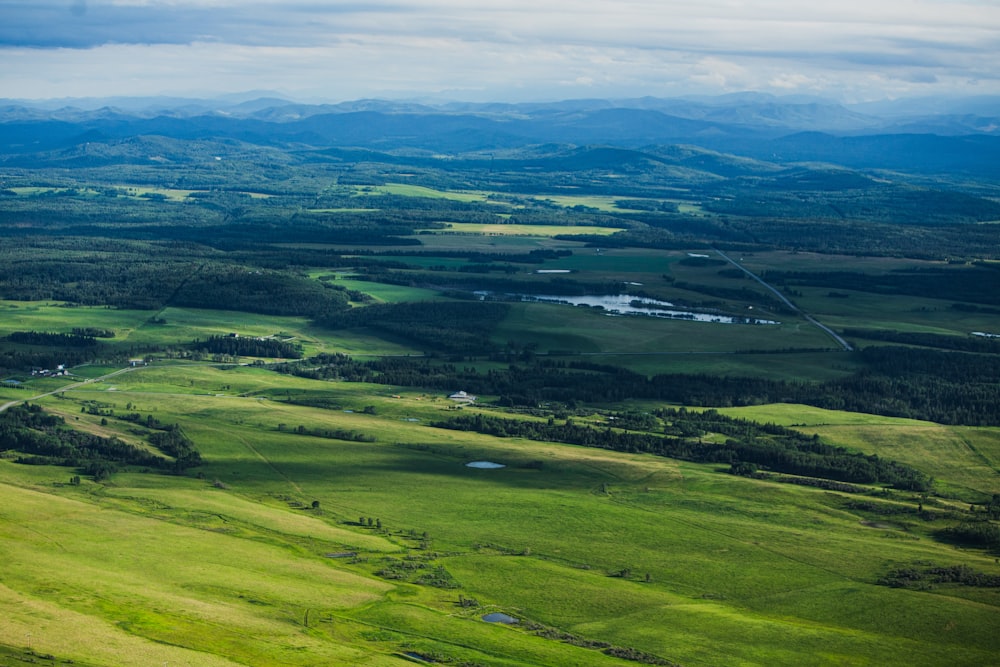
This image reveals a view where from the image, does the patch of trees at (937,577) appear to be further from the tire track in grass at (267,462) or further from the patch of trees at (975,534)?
the tire track in grass at (267,462)

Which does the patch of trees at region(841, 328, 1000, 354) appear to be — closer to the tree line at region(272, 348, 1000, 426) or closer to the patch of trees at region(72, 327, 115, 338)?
the tree line at region(272, 348, 1000, 426)

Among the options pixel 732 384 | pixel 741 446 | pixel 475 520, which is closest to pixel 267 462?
pixel 475 520

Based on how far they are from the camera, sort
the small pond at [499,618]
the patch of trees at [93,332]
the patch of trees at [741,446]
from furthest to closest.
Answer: the patch of trees at [93,332] < the patch of trees at [741,446] < the small pond at [499,618]

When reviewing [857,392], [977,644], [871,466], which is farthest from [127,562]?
[857,392]

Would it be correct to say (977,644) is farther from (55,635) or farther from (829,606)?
(55,635)

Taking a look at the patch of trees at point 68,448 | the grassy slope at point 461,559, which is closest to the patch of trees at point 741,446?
the grassy slope at point 461,559

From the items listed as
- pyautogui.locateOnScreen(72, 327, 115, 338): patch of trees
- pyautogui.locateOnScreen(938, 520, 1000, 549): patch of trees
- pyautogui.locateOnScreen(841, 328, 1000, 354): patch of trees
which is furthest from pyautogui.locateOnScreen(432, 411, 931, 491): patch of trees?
pyautogui.locateOnScreen(72, 327, 115, 338): patch of trees
